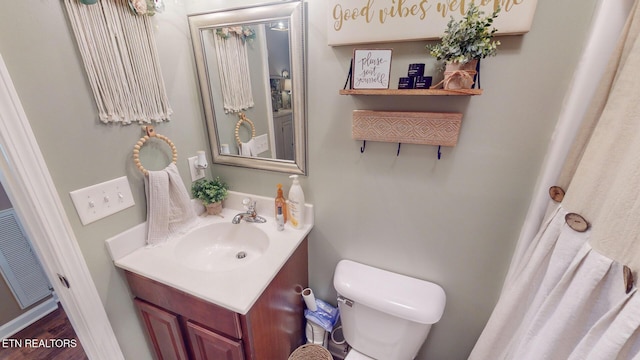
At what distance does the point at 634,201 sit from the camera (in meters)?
0.46

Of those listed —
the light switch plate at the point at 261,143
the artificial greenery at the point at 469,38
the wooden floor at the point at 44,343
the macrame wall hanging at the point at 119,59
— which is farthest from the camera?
the wooden floor at the point at 44,343

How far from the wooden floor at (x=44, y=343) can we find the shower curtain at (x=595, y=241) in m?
2.30

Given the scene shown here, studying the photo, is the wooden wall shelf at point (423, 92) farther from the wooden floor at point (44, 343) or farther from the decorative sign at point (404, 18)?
the wooden floor at point (44, 343)

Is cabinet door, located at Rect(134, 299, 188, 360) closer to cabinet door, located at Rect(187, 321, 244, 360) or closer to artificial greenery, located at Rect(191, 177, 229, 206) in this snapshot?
cabinet door, located at Rect(187, 321, 244, 360)

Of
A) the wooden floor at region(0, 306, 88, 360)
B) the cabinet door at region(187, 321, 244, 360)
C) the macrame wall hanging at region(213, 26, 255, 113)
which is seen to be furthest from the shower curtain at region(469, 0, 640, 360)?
the wooden floor at region(0, 306, 88, 360)

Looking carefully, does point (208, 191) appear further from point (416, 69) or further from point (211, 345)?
point (416, 69)

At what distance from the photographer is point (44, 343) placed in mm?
1493

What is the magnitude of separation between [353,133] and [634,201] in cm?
70

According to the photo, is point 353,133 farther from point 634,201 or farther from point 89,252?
point 89,252

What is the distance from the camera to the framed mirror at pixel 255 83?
36.9 inches

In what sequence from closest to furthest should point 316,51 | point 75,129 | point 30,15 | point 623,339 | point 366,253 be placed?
point 623,339, point 30,15, point 75,129, point 316,51, point 366,253

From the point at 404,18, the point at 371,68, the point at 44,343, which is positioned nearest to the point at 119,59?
the point at 371,68

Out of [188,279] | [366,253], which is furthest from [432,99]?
[188,279]

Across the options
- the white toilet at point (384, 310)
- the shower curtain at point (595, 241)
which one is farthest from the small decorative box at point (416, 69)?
the white toilet at point (384, 310)
